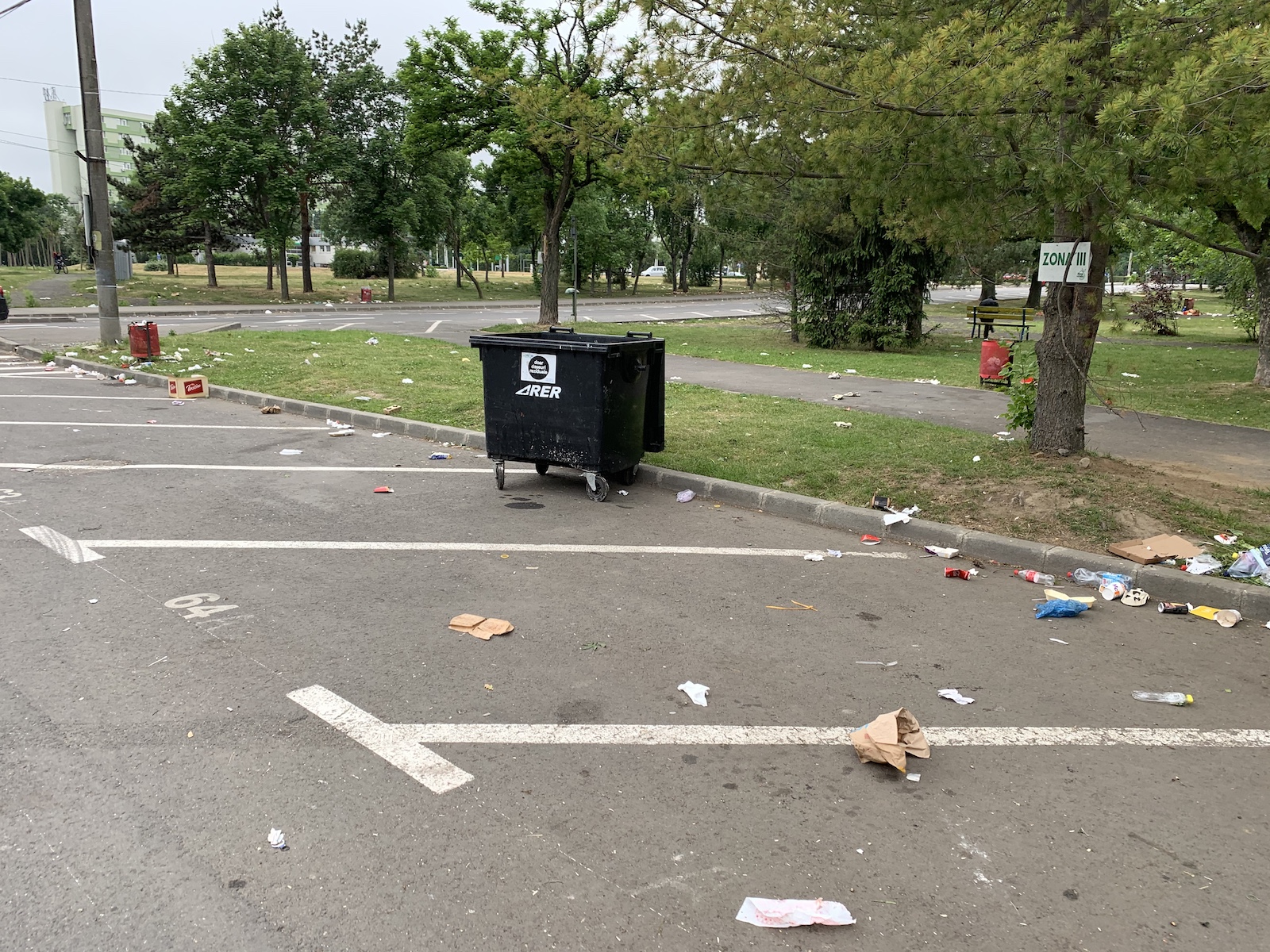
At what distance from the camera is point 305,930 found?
8.18 feet

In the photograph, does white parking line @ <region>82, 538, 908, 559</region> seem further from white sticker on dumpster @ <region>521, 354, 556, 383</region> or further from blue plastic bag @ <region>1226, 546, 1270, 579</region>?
blue plastic bag @ <region>1226, 546, 1270, 579</region>

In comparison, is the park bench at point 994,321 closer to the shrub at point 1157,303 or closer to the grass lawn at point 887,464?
the shrub at point 1157,303

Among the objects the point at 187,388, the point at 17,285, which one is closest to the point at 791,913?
the point at 187,388

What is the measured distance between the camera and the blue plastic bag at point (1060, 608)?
16.7 feet

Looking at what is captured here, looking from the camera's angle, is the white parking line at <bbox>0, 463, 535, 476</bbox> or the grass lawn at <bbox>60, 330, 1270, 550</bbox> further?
the white parking line at <bbox>0, 463, 535, 476</bbox>

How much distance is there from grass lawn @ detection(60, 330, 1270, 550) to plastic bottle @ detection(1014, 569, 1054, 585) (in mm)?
461

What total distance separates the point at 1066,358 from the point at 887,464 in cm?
165

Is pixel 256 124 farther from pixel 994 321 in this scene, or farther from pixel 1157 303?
pixel 1157 303

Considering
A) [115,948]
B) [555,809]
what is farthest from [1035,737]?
[115,948]

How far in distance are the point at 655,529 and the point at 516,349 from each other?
2.00 meters

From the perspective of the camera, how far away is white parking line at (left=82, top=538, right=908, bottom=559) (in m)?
5.87

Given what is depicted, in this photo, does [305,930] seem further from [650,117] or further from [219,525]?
[650,117]

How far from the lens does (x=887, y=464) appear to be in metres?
7.85

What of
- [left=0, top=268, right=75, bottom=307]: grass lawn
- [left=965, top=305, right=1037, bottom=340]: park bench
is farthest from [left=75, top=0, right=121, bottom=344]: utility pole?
[left=965, top=305, right=1037, bottom=340]: park bench
